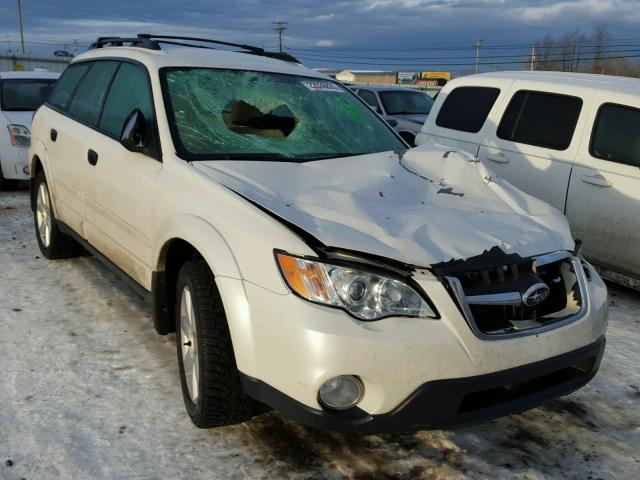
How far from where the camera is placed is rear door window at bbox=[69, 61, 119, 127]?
4.47 meters

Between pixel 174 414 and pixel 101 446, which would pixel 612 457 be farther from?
pixel 101 446

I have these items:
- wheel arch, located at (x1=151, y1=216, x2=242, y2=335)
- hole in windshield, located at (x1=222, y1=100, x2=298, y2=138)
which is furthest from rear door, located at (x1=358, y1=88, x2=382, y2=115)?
wheel arch, located at (x1=151, y1=216, x2=242, y2=335)

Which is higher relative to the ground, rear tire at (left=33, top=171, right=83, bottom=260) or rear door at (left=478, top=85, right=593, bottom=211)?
rear door at (left=478, top=85, right=593, bottom=211)

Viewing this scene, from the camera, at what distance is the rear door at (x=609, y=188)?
4.98 meters

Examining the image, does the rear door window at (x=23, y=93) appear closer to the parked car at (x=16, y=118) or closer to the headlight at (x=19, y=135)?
the parked car at (x=16, y=118)

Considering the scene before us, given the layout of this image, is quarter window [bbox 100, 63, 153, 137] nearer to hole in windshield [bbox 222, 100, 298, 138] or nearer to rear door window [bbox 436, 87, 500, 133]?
hole in windshield [bbox 222, 100, 298, 138]

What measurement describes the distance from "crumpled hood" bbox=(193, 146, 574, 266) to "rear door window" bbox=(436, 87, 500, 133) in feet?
8.46

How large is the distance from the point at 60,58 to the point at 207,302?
49.6m

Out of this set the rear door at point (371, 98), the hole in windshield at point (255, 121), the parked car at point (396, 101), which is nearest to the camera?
the hole in windshield at point (255, 121)

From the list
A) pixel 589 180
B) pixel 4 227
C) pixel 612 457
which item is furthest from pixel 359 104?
pixel 4 227

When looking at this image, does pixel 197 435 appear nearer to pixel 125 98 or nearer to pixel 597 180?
pixel 125 98

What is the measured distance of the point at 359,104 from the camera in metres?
4.50

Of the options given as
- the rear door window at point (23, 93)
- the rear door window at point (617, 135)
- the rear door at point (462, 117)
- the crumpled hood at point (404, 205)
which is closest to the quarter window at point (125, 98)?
the crumpled hood at point (404, 205)

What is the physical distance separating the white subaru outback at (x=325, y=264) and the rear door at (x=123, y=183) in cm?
2
